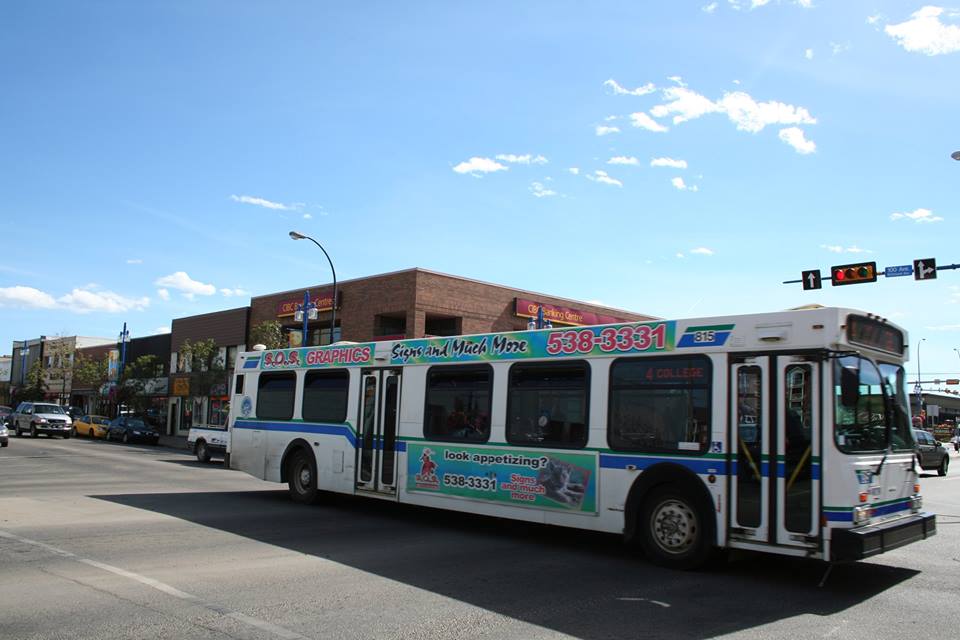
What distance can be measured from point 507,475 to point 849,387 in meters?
4.65

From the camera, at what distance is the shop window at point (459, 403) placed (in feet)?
36.3

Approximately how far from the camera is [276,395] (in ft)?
49.2

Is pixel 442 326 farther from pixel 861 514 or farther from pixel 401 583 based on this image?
pixel 861 514

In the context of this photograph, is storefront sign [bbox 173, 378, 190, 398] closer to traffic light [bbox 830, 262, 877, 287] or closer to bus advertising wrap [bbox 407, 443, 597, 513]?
traffic light [bbox 830, 262, 877, 287]

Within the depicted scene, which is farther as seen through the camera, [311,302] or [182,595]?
[311,302]

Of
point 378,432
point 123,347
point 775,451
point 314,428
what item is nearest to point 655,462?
point 775,451

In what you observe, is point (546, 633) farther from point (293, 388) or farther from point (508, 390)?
point (293, 388)

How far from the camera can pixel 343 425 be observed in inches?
519

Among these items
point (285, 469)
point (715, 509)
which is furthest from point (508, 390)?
point (285, 469)

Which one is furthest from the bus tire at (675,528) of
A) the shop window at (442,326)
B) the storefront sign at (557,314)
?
the storefront sign at (557,314)

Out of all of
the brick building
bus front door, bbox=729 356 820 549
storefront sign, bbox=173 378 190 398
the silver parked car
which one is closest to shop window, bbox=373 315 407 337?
the brick building

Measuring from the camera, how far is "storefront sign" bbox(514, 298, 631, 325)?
40.4 meters

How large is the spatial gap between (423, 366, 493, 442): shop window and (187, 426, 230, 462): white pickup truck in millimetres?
16442

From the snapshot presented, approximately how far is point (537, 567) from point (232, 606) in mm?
3532
